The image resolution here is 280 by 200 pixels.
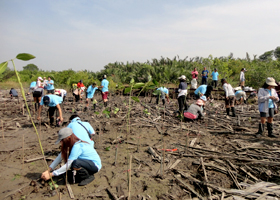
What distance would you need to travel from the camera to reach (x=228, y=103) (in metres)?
7.81

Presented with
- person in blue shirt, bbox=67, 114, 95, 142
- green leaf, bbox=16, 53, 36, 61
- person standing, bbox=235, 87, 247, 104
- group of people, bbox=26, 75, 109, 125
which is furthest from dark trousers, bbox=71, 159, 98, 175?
person standing, bbox=235, 87, 247, 104

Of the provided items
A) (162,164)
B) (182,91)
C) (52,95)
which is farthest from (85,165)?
(182,91)

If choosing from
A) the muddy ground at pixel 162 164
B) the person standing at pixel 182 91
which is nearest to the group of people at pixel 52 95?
the muddy ground at pixel 162 164

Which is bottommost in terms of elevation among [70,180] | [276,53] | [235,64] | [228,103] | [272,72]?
[70,180]

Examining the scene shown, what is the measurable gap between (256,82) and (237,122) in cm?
889

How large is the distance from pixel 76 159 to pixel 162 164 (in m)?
1.64

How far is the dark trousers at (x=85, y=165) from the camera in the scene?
321 cm

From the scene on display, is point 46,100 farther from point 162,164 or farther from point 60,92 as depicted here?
point 162,164

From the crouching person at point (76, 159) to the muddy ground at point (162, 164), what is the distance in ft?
0.60

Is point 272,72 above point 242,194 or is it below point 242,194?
above

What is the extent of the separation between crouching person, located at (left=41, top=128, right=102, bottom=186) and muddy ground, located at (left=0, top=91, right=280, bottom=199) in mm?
183

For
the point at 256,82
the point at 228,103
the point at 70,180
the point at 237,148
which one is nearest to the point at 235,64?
the point at 256,82

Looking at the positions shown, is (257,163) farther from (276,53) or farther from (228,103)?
(276,53)

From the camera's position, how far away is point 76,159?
3.26 m
